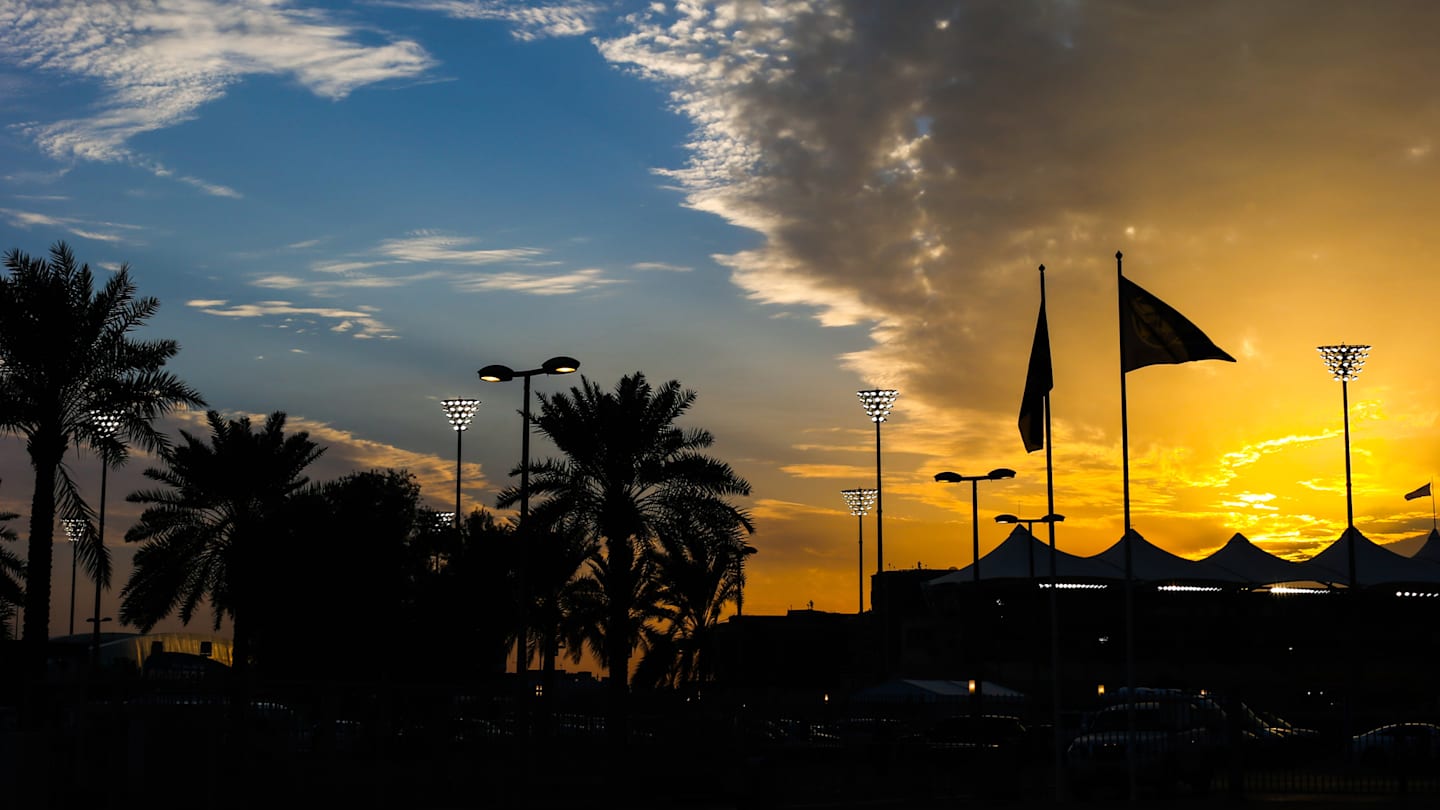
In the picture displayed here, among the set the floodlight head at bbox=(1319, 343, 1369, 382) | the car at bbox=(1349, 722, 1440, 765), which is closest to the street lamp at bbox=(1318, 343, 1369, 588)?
the floodlight head at bbox=(1319, 343, 1369, 382)

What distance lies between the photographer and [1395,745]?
1245 inches

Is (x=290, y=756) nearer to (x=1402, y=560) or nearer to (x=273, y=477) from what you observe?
(x=273, y=477)

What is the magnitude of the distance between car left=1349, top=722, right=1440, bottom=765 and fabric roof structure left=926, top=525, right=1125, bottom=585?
38.3 m

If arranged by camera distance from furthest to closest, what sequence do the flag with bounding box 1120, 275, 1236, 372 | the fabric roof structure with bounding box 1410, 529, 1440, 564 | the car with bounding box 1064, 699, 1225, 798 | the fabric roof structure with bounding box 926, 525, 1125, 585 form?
the fabric roof structure with bounding box 1410, 529, 1440, 564
the fabric roof structure with bounding box 926, 525, 1125, 585
the car with bounding box 1064, 699, 1225, 798
the flag with bounding box 1120, 275, 1236, 372

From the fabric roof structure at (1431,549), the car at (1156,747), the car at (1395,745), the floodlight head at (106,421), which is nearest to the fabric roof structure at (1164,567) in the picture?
the fabric roof structure at (1431,549)

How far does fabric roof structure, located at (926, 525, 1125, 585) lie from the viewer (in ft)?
250

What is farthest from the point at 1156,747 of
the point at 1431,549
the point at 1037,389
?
the point at 1431,549

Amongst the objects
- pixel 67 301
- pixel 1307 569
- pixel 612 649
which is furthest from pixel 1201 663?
pixel 67 301

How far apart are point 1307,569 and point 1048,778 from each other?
5580 cm

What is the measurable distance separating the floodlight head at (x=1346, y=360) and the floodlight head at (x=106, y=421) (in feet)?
175

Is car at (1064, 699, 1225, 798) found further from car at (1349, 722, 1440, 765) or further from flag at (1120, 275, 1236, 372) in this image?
flag at (1120, 275, 1236, 372)

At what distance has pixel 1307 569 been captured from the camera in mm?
84562

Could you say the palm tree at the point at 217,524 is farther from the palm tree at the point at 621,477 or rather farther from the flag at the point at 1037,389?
the flag at the point at 1037,389

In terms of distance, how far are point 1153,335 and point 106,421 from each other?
2205 cm
